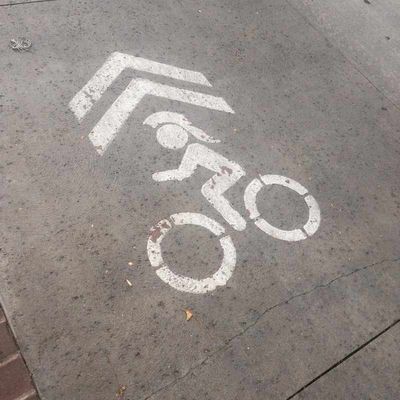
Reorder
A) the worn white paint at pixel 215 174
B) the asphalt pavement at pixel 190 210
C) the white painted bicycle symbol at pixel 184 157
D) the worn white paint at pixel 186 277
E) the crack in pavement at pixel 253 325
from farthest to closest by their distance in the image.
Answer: the worn white paint at pixel 215 174 → the white painted bicycle symbol at pixel 184 157 → the worn white paint at pixel 186 277 → the asphalt pavement at pixel 190 210 → the crack in pavement at pixel 253 325

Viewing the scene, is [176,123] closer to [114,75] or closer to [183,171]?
[183,171]

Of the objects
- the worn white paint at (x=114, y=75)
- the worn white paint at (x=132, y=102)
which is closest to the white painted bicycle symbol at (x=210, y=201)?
the worn white paint at (x=132, y=102)

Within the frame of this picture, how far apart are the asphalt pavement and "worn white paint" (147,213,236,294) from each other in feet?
0.04

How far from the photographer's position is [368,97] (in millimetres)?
5113

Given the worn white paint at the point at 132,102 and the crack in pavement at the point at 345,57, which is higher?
the crack in pavement at the point at 345,57

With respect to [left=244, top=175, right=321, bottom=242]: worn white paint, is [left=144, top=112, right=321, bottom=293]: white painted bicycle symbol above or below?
below

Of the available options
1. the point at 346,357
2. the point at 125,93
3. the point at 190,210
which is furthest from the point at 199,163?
the point at 346,357

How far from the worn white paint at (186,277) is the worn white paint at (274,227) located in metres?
0.37

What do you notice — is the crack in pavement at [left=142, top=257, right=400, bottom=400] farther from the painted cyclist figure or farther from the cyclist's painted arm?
the cyclist's painted arm

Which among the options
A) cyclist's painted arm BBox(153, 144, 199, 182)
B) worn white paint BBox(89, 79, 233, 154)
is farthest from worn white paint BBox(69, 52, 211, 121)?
cyclist's painted arm BBox(153, 144, 199, 182)

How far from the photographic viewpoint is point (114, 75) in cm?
428

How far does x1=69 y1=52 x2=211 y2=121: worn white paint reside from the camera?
3.96 meters

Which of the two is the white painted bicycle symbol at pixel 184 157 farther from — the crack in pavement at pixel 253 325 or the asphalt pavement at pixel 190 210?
the crack in pavement at pixel 253 325

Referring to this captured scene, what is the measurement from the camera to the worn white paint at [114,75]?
396cm
